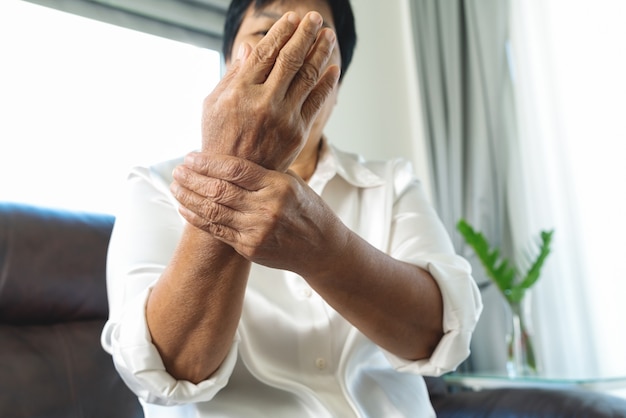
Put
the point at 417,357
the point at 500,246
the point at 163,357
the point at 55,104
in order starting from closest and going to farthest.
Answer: the point at 163,357, the point at 417,357, the point at 55,104, the point at 500,246

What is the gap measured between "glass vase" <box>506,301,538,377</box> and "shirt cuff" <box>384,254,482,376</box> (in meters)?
1.15

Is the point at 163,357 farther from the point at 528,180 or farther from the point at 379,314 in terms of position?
the point at 528,180

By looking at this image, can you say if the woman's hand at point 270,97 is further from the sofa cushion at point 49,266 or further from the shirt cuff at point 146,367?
the sofa cushion at point 49,266

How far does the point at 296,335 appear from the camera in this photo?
2.88 feet

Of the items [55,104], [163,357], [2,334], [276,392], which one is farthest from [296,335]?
[55,104]

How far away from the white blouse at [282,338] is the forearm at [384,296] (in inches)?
0.9

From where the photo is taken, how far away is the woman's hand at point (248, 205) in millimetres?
556

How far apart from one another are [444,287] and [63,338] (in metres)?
0.70

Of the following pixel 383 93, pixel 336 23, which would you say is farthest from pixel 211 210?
pixel 383 93

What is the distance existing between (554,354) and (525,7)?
4.19ft

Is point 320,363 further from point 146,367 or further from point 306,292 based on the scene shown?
point 146,367

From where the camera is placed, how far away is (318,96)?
→ 0.61 m

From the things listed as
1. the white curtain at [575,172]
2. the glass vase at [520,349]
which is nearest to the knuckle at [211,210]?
the glass vase at [520,349]

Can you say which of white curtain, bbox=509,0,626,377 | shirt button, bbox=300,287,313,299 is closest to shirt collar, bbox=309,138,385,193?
shirt button, bbox=300,287,313,299
